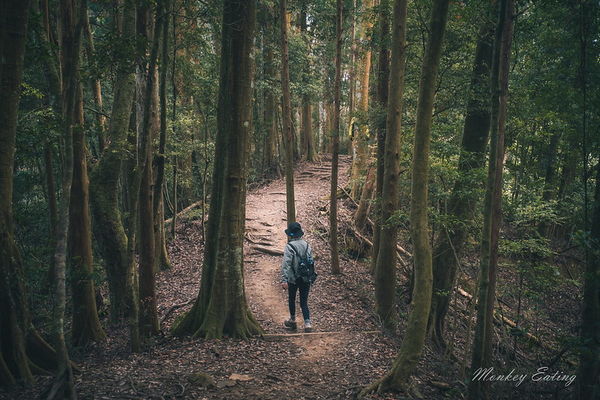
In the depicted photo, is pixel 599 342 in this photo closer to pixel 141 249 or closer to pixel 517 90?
pixel 517 90

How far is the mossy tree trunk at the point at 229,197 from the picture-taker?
7.50m

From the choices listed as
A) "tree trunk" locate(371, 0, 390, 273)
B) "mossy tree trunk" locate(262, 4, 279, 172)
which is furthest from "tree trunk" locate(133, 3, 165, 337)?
"mossy tree trunk" locate(262, 4, 279, 172)

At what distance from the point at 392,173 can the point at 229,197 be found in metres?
3.83

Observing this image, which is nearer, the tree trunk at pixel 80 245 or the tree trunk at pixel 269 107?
the tree trunk at pixel 80 245

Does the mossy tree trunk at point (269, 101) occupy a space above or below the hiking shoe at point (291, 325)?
above

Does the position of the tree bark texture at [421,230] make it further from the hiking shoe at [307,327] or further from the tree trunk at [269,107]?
the tree trunk at [269,107]

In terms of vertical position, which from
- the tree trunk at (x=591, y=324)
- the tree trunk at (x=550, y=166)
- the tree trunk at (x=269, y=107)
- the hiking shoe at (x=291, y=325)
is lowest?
the hiking shoe at (x=291, y=325)

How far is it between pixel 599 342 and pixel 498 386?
7.51 feet

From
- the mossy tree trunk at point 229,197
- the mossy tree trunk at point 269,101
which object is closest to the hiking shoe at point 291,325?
the mossy tree trunk at point 229,197

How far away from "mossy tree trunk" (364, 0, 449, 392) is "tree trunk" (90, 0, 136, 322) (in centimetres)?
609

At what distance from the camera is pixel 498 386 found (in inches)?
279

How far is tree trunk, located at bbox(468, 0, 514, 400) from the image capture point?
5.34 m

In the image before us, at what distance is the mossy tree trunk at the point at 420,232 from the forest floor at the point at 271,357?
0.44m

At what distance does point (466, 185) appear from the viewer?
8.68 m
